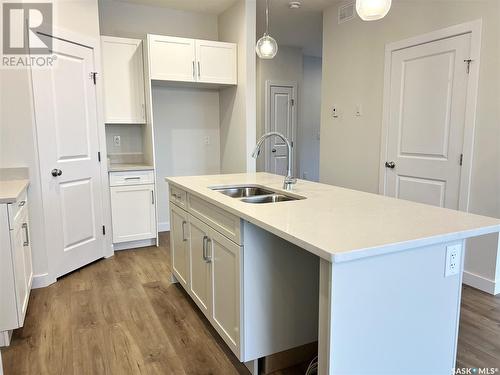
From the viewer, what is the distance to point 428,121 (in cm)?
328

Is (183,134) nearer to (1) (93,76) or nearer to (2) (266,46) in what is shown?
(1) (93,76)

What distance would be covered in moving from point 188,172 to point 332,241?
148 inches

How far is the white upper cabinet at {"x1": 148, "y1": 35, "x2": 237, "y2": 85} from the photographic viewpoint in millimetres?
3885

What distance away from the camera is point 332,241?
1.25 m

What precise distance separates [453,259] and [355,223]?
0.39 metres

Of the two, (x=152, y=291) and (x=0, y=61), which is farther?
(x=152, y=291)

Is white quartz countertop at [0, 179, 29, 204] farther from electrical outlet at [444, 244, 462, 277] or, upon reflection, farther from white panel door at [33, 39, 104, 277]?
electrical outlet at [444, 244, 462, 277]

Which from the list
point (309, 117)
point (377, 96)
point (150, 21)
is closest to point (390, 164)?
point (377, 96)

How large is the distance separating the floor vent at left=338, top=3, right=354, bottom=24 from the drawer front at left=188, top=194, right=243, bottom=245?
2882mm

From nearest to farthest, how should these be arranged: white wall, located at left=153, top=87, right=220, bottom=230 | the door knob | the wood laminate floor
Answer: the wood laminate floor < the door knob < white wall, located at left=153, top=87, right=220, bottom=230

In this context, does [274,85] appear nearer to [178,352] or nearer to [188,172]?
[188,172]

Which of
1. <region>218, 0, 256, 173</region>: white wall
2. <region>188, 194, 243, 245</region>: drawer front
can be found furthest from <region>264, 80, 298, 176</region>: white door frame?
<region>188, 194, 243, 245</region>: drawer front

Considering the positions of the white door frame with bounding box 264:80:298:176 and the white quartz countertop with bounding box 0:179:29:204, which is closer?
the white quartz countertop with bounding box 0:179:29:204

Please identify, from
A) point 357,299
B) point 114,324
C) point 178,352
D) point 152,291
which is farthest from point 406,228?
point 152,291
